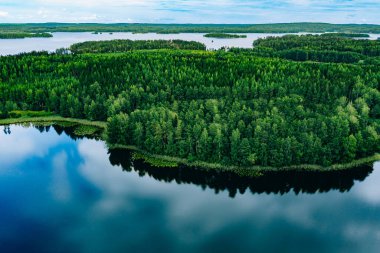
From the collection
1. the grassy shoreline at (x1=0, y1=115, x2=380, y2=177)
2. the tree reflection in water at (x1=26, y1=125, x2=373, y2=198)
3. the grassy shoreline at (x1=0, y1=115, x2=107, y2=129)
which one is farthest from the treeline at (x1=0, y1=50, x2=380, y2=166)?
the tree reflection in water at (x1=26, y1=125, x2=373, y2=198)

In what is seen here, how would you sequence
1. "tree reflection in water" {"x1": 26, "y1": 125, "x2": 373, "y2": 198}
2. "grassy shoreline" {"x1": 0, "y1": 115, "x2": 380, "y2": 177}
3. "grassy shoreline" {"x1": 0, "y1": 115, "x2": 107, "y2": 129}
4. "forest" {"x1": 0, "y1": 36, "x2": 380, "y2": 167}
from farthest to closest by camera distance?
"grassy shoreline" {"x1": 0, "y1": 115, "x2": 107, "y2": 129} → "forest" {"x1": 0, "y1": 36, "x2": 380, "y2": 167} → "grassy shoreline" {"x1": 0, "y1": 115, "x2": 380, "y2": 177} → "tree reflection in water" {"x1": 26, "y1": 125, "x2": 373, "y2": 198}

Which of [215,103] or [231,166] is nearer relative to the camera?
[231,166]

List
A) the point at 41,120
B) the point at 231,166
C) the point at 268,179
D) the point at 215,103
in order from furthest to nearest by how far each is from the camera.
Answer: the point at 41,120 → the point at 215,103 → the point at 231,166 → the point at 268,179

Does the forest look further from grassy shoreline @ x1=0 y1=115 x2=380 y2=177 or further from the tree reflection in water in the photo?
the tree reflection in water

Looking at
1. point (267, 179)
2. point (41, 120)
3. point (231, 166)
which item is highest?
point (41, 120)

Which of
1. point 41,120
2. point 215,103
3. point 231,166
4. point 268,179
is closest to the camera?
point 268,179

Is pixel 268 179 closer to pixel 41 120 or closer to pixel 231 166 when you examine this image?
pixel 231 166

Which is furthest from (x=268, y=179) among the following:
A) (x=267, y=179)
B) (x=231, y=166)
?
(x=231, y=166)

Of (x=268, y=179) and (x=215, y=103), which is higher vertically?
(x=215, y=103)
